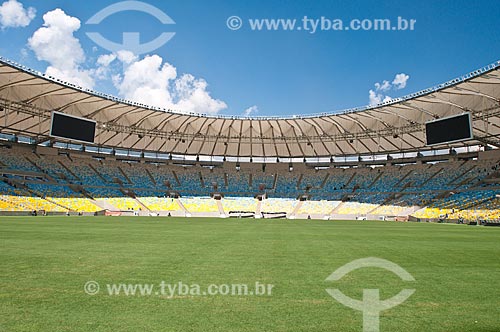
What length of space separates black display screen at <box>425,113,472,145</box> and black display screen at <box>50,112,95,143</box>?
34521 mm

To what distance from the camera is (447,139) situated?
3081cm

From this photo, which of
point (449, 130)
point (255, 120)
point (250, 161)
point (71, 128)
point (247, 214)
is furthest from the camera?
point (250, 161)

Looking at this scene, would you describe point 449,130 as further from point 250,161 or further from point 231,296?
point 250,161

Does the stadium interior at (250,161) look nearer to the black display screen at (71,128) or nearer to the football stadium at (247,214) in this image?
the football stadium at (247,214)

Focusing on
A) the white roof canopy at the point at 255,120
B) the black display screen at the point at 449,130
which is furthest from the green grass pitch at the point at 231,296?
the white roof canopy at the point at 255,120

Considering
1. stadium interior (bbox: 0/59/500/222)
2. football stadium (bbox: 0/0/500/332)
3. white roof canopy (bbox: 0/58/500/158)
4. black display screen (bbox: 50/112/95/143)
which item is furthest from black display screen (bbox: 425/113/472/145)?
black display screen (bbox: 50/112/95/143)

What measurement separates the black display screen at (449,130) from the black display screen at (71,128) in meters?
34.5

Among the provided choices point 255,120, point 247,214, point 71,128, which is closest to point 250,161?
point 247,214

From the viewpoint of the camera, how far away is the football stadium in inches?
185

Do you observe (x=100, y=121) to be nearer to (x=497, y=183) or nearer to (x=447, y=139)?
(x=447, y=139)

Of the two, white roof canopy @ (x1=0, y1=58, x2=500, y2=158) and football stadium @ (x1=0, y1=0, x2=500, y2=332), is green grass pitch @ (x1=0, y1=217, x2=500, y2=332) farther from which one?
white roof canopy @ (x1=0, y1=58, x2=500, y2=158)

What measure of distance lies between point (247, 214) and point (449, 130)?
88.5ft

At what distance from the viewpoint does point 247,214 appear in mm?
47344

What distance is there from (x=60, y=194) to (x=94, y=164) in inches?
423
